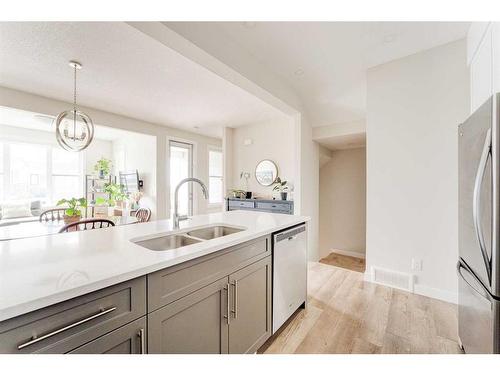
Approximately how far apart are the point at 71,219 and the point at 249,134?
3.28 metres

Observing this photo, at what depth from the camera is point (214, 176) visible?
607 centimetres

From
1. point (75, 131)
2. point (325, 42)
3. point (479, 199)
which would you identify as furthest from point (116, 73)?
point (479, 199)

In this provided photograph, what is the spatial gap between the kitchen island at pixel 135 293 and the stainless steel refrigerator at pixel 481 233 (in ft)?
3.75

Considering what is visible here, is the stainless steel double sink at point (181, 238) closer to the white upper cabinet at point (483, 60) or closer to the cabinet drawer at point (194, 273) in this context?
the cabinet drawer at point (194, 273)

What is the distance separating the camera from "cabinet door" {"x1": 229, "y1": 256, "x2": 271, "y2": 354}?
4.24 feet

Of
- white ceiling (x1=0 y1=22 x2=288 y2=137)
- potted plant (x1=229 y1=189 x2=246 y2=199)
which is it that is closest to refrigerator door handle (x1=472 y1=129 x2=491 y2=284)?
white ceiling (x1=0 y1=22 x2=288 y2=137)

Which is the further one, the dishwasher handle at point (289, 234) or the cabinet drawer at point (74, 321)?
the dishwasher handle at point (289, 234)

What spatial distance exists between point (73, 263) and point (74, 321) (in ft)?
0.89

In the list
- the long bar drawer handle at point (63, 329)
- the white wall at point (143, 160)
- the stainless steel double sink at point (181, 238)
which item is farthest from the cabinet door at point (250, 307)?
the white wall at point (143, 160)

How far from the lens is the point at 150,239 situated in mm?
1395

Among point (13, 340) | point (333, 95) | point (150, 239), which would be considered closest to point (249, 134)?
point (333, 95)

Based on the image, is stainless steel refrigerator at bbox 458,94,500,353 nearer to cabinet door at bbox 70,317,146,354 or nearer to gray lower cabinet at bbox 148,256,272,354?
gray lower cabinet at bbox 148,256,272,354

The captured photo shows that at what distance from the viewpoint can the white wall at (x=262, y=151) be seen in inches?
161

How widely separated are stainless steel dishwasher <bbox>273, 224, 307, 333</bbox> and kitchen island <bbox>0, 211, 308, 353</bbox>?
0.09 m
